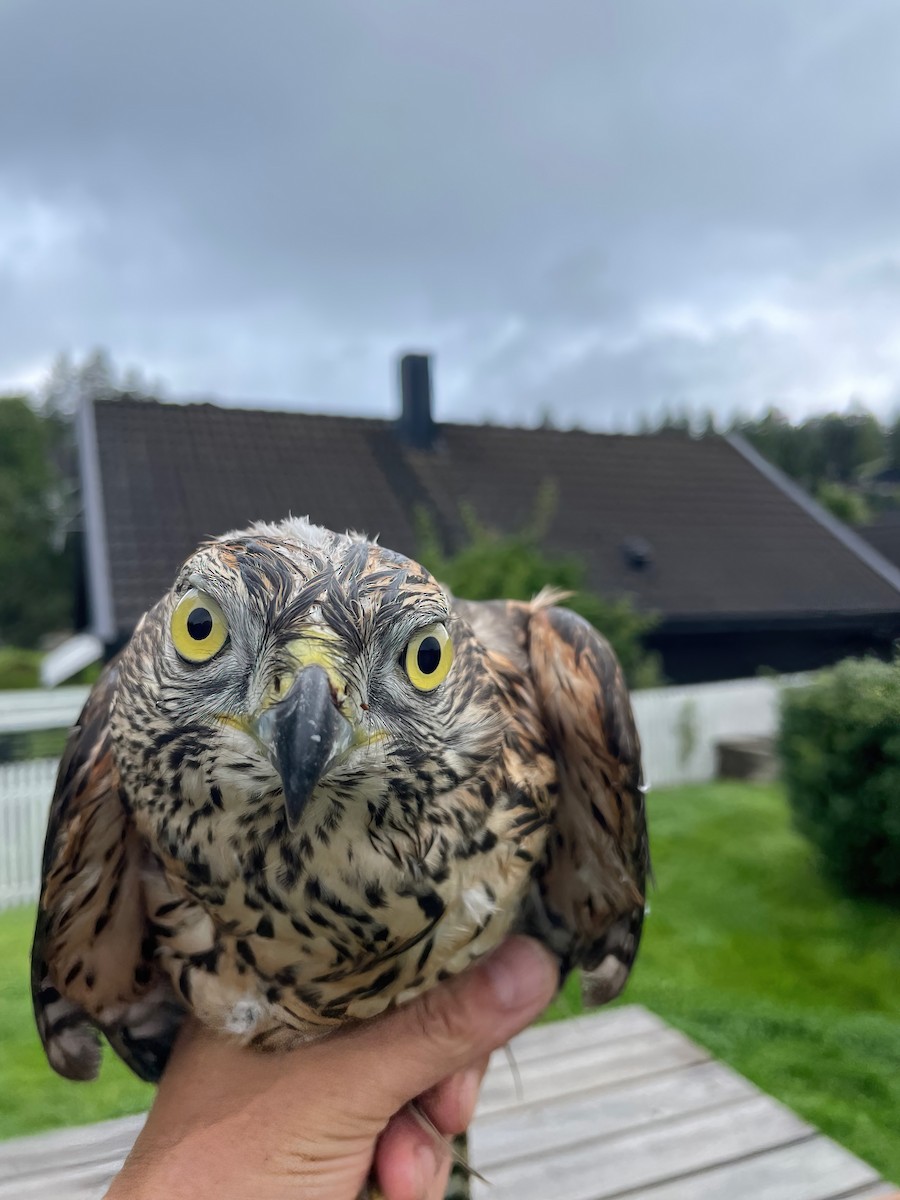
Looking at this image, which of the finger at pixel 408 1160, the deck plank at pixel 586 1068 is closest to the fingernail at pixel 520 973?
the finger at pixel 408 1160

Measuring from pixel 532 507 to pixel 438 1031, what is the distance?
24.1ft

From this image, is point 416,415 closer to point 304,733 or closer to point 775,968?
point 775,968

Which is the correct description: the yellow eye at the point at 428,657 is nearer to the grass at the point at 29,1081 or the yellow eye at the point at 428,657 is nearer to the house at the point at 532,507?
the house at the point at 532,507

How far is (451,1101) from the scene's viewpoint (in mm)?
1707

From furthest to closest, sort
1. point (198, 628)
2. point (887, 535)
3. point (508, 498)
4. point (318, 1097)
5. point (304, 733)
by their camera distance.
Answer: point (508, 498)
point (887, 535)
point (318, 1097)
point (198, 628)
point (304, 733)

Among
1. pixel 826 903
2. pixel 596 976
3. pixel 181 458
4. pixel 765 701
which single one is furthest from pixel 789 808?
pixel 181 458

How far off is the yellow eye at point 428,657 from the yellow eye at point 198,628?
0.79 ft

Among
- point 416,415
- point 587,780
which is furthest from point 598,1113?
point 416,415

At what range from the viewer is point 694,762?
196 inches

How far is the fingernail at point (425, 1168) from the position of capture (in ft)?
5.40

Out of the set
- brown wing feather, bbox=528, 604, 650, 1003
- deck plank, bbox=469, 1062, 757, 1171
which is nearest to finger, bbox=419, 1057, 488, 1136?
brown wing feather, bbox=528, 604, 650, 1003

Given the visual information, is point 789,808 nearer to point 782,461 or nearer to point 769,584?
point 782,461

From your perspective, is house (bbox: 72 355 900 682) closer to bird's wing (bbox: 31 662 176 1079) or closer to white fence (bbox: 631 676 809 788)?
white fence (bbox: 631 676 809 788)

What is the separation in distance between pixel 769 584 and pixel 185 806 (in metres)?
5.13
